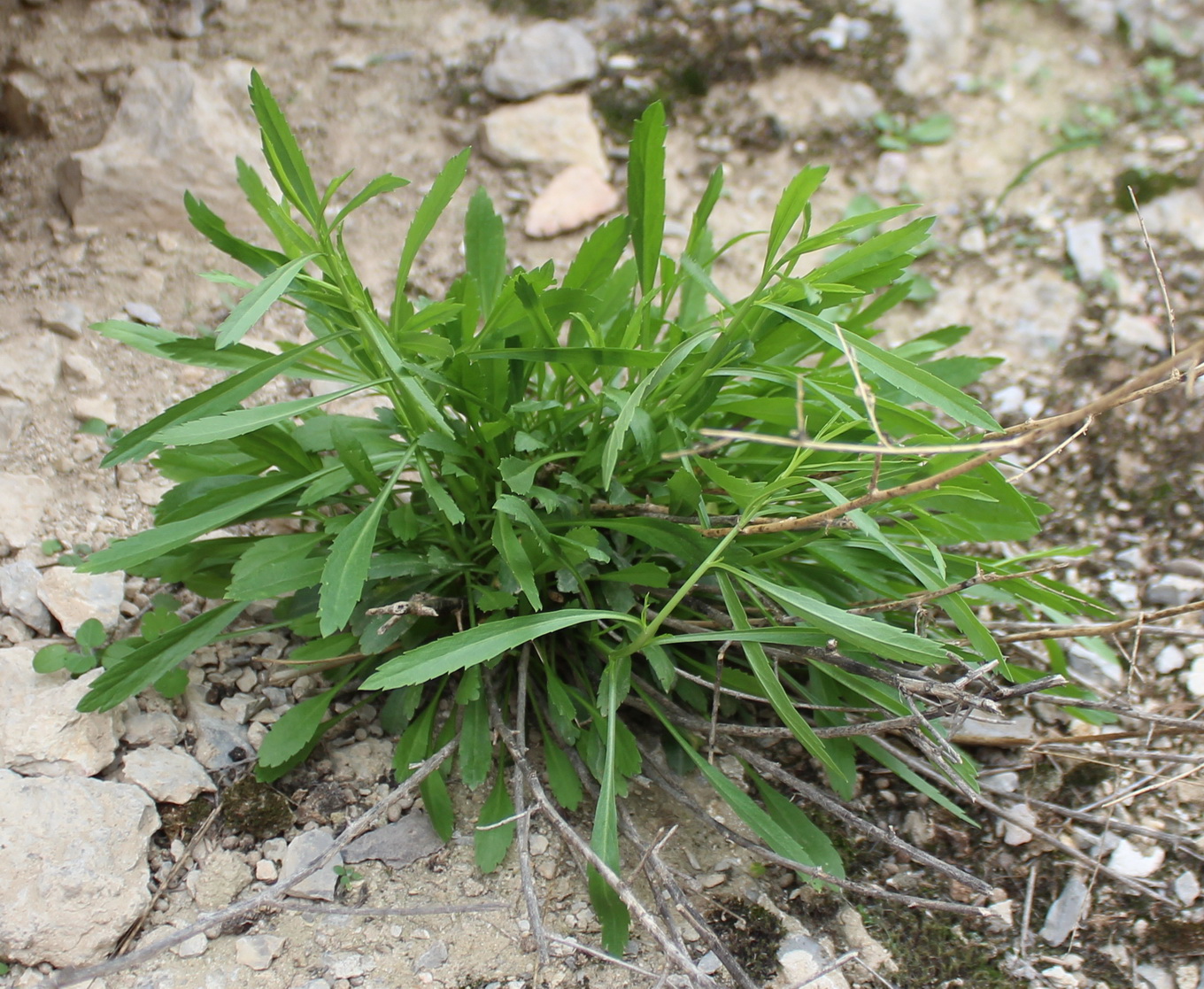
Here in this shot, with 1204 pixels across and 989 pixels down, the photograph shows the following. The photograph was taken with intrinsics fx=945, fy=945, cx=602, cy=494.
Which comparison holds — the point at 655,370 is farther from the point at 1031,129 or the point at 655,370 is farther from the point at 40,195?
the point at 1031,129

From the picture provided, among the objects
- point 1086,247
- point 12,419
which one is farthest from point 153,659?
point 1086,247

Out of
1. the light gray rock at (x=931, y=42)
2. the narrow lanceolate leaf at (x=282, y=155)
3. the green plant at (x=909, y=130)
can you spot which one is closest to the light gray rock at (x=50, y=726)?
the narrow lanceolate leaf at (x=282, y=155)

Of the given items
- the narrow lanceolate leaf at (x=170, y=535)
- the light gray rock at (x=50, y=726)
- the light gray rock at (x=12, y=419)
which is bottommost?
the light gray rock at (x=50, y=726)

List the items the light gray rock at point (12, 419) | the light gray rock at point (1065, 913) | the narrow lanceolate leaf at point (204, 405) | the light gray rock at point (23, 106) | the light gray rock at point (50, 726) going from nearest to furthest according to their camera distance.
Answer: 1. the narrow lanceolate leaf at point (204, 405)
2. the light gray rock at point (50, 726)
3. the light gray rock at point (1065, 913)
4. the light gray rock at point (12, 419)
5. the light gray rock at point (23, 106)

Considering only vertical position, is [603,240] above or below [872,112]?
below

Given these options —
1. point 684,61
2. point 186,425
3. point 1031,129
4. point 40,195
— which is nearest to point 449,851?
point 186,425

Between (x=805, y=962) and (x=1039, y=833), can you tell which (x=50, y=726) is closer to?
(x=805, y=962)

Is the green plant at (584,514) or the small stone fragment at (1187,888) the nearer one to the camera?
the green plant at (584,514)

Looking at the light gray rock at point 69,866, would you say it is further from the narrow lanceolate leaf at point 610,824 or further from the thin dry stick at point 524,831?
the narrow lanceolate leaf at point 610,824
